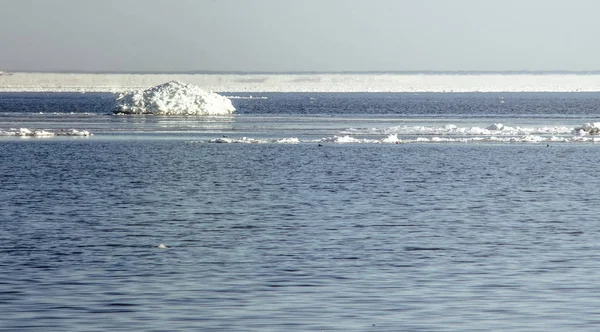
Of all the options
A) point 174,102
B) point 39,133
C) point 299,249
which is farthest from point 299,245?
point 174,102

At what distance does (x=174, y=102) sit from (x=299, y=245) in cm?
8266

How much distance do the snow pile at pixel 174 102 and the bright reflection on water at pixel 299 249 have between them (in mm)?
60235

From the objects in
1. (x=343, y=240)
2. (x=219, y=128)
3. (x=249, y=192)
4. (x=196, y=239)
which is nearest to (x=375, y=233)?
(x=343, y=240)

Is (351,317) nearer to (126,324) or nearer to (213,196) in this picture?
(126,324)

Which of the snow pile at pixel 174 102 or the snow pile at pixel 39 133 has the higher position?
the snow pile at pixel 174 102

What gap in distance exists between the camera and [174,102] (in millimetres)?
104125

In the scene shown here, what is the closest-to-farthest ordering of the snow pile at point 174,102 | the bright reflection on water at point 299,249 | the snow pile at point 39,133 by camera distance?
the bright reflection on water at point 299,249 → the snow pile at point 39,133 → the snow pile at point 174,102

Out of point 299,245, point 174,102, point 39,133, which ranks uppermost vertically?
point 174,102

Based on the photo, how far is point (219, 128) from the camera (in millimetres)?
80062

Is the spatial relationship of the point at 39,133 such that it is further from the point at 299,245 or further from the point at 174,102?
the point at 299,245

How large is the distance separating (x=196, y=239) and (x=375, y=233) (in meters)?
4.06

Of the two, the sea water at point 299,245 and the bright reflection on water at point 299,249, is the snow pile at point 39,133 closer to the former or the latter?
the sea water at point 299,245

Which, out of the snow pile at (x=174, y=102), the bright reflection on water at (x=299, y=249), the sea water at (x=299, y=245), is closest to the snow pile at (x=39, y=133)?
the sea water at (x=299, y=245)

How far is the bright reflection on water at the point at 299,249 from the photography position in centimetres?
1620
